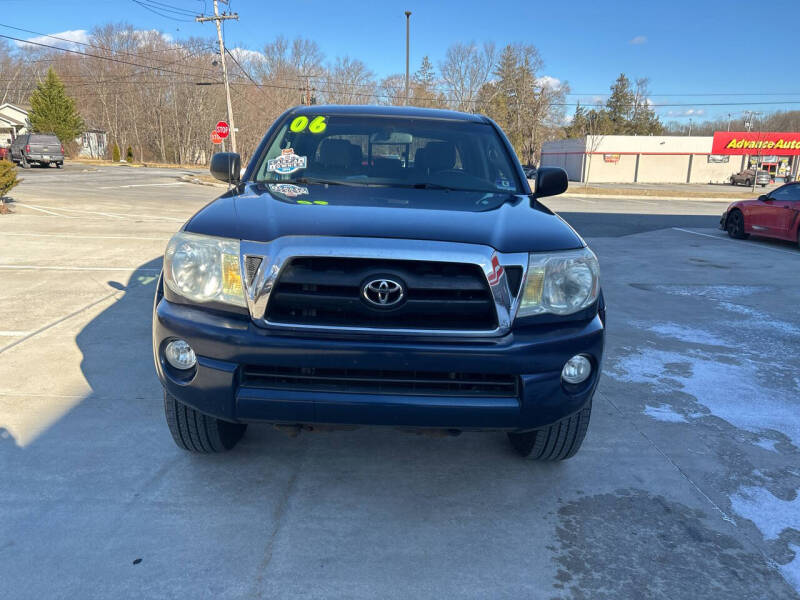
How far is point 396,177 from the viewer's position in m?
3.48

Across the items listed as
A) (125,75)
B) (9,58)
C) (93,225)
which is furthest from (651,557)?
(9,58)

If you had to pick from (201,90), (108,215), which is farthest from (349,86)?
(108,215)

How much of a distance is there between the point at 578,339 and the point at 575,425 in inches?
24.2

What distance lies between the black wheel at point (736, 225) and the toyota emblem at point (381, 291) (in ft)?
42.3

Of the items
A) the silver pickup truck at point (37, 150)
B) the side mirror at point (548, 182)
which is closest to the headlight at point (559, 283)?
the side mirror at point (548, 182)

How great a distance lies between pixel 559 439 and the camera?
2834 millimetres

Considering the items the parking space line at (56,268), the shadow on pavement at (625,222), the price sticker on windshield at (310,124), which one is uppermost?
the price sticker on windshield at (310,124)

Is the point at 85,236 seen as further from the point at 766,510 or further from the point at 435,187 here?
the point at 766,510

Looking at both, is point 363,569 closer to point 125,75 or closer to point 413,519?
point 413,519

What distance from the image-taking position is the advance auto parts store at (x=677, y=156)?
56.0 metres

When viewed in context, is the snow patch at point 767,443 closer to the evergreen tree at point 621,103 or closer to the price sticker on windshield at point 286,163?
the price sticker on windshield at point 286,163

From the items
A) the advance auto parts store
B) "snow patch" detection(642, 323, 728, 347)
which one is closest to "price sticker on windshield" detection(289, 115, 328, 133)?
"snow patch" detection(642, 323, 728, 347)

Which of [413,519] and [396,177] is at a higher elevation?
[396,177]

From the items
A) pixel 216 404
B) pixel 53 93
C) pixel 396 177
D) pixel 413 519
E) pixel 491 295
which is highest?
pixel 53 93
